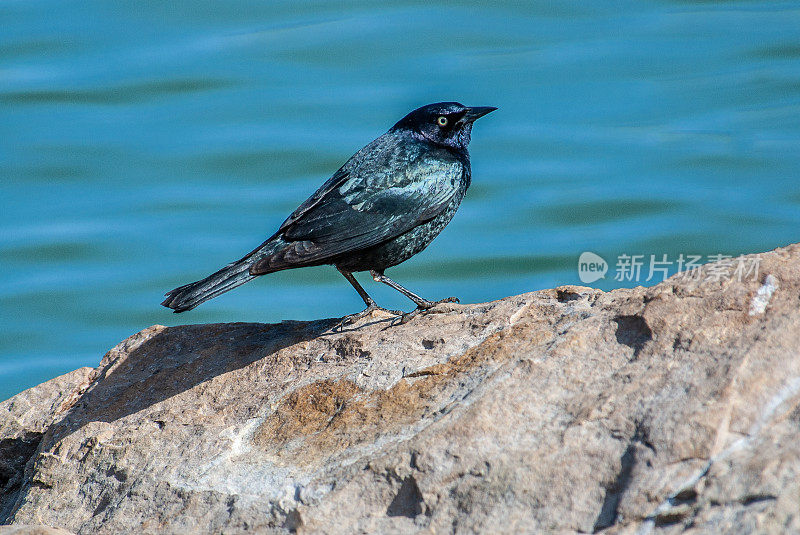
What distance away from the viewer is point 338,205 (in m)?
5.30

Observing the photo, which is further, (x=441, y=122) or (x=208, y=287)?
(x=441, y=122)

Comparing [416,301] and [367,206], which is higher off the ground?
[367,206]

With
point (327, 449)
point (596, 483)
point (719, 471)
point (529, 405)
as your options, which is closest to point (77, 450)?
point (327, 449)

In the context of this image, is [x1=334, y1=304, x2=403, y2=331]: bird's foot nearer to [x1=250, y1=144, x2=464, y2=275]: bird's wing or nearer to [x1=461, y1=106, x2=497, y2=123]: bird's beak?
[x1=250, y1=144, x2=464, y2=275]: bird's wing

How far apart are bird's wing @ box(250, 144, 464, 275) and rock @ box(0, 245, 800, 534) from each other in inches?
20.7

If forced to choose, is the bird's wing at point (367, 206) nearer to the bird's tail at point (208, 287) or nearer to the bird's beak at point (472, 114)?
the bird's tail at point (208, 287)

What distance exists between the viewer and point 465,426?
3.35 m

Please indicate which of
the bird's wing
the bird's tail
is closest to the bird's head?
the bird's wing

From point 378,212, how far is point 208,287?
1.14 m

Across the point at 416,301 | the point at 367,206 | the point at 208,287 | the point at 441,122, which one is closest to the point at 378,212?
the point at 367,206

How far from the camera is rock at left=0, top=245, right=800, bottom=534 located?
2875 millimetres

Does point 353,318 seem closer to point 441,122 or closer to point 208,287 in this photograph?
point 208,287

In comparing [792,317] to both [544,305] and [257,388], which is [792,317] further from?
[257,388]

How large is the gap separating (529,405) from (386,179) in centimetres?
244
